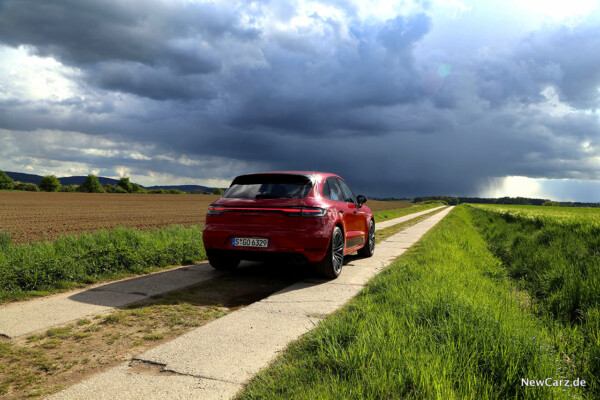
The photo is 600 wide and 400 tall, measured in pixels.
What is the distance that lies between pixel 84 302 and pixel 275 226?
2.63 metres

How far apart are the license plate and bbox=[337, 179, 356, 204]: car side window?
2.42m

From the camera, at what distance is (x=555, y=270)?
543cm

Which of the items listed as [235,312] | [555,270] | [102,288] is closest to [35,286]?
[102,288]

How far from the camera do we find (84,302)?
182 inches

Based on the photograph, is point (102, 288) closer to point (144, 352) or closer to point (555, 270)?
point (144, 352)

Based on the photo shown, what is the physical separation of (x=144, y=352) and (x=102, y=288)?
2.75 metres

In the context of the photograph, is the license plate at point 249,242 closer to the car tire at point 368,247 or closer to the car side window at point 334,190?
the car side window at point 334,190

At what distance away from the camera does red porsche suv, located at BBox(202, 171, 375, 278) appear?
5.53 metres

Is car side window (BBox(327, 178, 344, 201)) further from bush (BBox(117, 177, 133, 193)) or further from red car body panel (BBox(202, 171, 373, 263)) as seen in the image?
bush (BBox(117, 177, 133, 193))

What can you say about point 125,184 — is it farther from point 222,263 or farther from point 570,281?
point 570,281

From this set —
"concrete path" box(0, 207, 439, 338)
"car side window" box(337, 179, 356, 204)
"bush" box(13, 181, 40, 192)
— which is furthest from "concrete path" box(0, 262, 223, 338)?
"bush" box(13, 181, 40, 192)

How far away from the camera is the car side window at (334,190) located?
22.1ft

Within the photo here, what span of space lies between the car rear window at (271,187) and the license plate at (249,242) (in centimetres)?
68

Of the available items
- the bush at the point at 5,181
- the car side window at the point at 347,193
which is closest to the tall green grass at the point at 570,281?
the car side window at the point at 347,193
